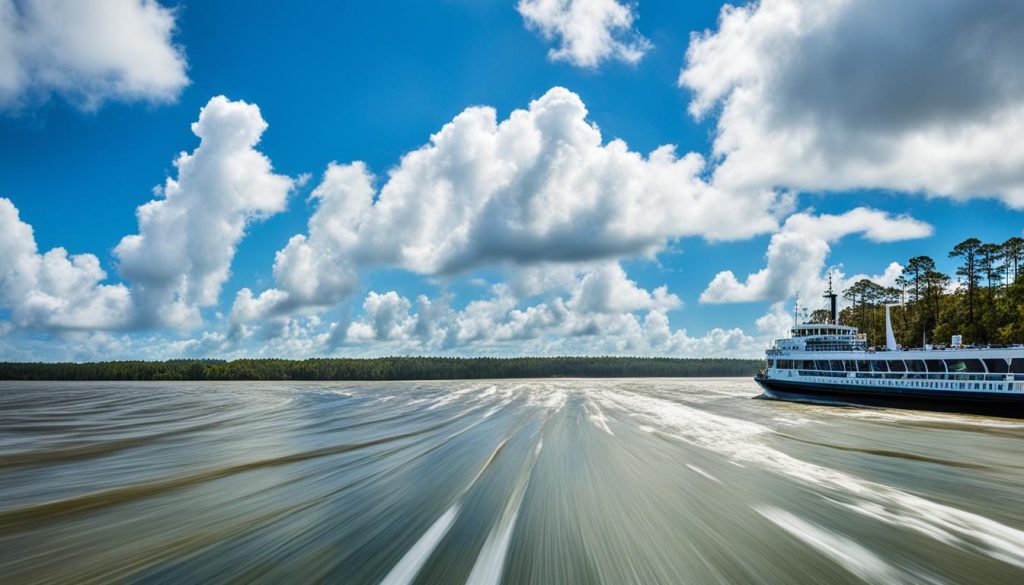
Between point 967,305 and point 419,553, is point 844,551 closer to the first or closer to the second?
point 419,553

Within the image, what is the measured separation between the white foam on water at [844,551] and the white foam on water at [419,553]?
17.6ft

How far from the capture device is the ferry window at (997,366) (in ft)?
131

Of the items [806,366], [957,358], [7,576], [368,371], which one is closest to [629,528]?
[7,576]

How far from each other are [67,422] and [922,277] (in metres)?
113

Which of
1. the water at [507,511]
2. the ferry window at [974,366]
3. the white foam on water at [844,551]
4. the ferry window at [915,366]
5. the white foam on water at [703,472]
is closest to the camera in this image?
the white foam on water at [844,551]

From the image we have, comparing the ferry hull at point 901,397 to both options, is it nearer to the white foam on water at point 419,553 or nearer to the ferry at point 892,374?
the ferry at point 892,374

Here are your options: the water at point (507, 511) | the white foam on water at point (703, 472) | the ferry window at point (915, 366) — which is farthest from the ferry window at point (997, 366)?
the white foam on water at point (703, 472)

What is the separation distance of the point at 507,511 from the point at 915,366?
53.9 metres

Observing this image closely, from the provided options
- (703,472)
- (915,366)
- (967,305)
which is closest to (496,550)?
(703,472)

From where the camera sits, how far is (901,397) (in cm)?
4753

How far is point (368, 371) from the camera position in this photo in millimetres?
186250

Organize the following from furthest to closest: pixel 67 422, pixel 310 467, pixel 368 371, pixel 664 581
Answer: pixel 368 371 < pixel 67 422 < pixel 310 467 < pixel 664 581

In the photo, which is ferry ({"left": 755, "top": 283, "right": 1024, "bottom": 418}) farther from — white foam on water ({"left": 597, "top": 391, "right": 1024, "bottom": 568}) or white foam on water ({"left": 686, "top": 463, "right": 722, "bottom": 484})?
white foam on water ({"left": 686, "top": 463, "right": 722, "bottom": 484})

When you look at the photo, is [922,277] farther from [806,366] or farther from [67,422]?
[67,422]
